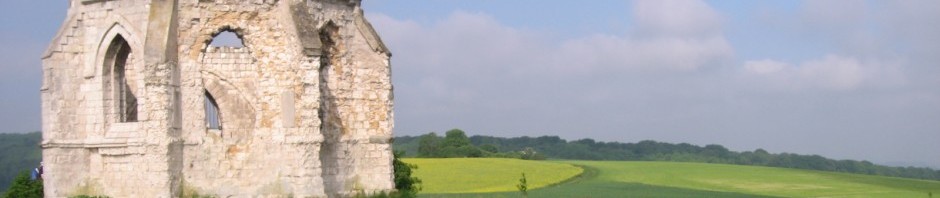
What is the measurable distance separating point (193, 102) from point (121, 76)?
181 centimetres

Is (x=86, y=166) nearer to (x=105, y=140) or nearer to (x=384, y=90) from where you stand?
(x=105, y=140)

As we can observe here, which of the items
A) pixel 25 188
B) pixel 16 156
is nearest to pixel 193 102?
pixel 25 188

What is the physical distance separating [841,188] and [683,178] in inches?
268

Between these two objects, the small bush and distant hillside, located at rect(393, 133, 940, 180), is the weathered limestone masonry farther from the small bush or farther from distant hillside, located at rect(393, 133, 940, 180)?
distant hillside, located at rect(393, 133, 940, 180)

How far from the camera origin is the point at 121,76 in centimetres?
1972

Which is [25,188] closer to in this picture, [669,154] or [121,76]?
[121,76]

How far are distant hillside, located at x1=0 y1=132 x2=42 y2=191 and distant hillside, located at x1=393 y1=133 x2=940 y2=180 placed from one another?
24.0 meters

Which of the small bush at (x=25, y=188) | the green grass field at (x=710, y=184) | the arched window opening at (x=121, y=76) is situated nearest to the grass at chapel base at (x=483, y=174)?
the green grass field at (x=710, y=184)

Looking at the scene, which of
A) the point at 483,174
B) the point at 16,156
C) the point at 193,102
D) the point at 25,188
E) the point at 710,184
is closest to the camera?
the point at 193,102

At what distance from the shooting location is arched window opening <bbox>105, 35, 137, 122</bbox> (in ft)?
63.5

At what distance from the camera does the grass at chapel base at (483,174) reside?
3838 cm

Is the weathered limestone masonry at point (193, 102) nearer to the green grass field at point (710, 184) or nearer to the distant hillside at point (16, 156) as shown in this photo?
the green grass field at point (710, 184)

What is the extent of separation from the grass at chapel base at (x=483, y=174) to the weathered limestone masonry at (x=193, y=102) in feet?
54.5

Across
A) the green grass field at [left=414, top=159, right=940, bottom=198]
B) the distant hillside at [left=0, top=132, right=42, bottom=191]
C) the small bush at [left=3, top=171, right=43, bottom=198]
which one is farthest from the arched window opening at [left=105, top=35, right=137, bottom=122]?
the distant hillside at [left=0, top=132, right=42, bottom=191]
